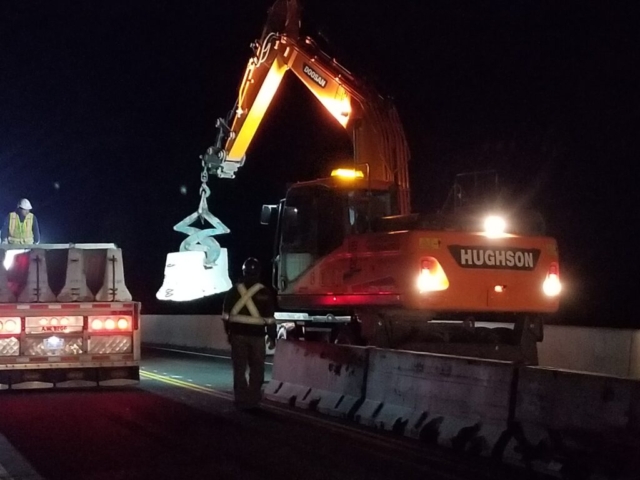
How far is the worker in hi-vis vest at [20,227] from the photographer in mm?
18047

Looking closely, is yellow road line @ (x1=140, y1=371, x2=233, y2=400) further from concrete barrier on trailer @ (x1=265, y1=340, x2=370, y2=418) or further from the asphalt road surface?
concrete barrier on trailer @ (x1=265, y1=340, x2=370, y2=418)

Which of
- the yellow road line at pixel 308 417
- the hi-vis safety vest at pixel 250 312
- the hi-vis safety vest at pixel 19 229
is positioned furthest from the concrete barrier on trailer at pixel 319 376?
the hi-vis safety vest at pixel 19 229

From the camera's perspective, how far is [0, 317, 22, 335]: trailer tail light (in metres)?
15.0

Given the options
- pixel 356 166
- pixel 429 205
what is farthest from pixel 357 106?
pixel 429 205

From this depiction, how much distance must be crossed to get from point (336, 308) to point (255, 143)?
47.7 m

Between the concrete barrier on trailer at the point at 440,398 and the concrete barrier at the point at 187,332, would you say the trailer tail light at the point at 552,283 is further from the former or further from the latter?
the concrete barrier at the point at 187,332

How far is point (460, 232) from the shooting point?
44.6ft

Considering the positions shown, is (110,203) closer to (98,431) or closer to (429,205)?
(429,205)

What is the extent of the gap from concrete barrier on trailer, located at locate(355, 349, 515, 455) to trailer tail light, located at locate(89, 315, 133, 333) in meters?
5.05

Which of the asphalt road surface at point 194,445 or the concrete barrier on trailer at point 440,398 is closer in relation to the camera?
the asphalt road surface at point 194,445

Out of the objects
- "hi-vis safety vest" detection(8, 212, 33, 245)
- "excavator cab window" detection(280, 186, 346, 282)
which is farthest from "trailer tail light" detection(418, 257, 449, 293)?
"hi-vis safety vest" detection(8, 212, 33, 245)

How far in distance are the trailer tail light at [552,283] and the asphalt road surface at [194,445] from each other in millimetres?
3842

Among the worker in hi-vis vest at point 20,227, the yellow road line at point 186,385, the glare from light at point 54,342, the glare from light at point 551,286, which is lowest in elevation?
the yellow road line at point 186,385

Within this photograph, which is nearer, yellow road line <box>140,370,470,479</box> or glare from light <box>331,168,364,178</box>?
yellow road line <box>140,370,470,479</box>
